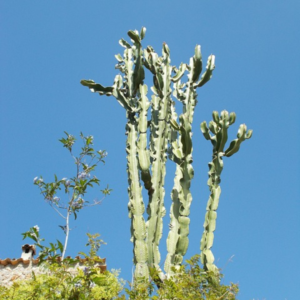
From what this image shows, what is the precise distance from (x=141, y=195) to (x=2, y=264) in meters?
3.01

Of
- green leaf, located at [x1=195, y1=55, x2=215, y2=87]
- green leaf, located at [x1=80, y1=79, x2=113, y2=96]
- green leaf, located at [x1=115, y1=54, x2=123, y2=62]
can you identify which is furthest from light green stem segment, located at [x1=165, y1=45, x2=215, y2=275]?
green leaf, located at [x1=115, y1=54, x2=123, y2=62]

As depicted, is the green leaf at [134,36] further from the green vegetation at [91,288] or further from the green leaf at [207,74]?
the green vegetation at [91,288]

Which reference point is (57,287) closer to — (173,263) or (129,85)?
(173,263)

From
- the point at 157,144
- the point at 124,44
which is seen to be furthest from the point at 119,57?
the point at 157,144

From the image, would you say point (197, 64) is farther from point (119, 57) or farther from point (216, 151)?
point (216, 151)

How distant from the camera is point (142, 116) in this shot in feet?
19.4

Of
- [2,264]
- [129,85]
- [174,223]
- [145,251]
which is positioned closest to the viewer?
[145,251]

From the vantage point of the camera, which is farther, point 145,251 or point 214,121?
point 214,121

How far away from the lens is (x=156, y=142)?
583cm

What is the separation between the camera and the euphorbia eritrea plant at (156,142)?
521 cm

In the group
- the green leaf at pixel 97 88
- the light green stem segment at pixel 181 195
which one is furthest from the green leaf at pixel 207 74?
the green leaf at pixel 97 88

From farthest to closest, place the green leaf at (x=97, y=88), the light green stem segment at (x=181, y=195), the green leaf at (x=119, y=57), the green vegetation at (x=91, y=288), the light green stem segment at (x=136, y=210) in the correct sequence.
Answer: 1. the green leaf at (x=119, y=57)
2. the green leaf at (x=97, y=88)
3. the light green stem segment at (x=181, y=195)
4. the light green stem segment at (x=136, y=210)
5. the green vegetation at (x=91, y=288)

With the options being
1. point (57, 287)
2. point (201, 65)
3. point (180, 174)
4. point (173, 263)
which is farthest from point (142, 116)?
point (57, 287)

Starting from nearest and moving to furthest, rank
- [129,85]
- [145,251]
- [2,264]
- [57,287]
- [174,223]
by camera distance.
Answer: [57,287] < [145,251] < [174,223] < [129,85] < [2,264]
